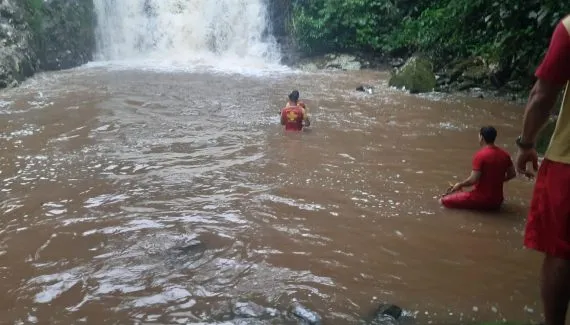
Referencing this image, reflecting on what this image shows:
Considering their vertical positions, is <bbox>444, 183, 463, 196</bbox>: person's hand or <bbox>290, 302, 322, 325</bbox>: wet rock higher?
<bbox>444, 183, 463, 196</bbox>: person's hand

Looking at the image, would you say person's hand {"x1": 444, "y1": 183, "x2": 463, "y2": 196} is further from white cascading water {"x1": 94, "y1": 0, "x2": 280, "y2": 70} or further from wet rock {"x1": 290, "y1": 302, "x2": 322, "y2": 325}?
white cascading water {"x1": 94, "y1": 0, "x2": 280, "y2": 70}

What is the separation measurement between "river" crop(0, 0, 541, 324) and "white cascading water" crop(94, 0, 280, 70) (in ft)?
33.3

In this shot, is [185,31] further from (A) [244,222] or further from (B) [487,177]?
(B) [487,177]

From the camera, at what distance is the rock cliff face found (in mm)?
14336

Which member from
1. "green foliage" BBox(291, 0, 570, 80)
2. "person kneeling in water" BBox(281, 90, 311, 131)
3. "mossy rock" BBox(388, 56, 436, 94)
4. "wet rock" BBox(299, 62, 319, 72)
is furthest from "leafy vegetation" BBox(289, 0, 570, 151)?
"person kneeling in water" BBox(281, 90, 311, 131)

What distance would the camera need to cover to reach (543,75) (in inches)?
98.1

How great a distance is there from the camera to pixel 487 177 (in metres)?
5.29

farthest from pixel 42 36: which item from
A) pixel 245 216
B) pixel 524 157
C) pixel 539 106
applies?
pixel 539 106

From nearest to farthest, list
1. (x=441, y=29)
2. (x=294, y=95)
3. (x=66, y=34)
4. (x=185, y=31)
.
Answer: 1. (x=294, y=95)
2. (x=441, y=29)
3. (x=66, y=34)
4. (x=185, y=31)

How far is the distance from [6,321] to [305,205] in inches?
114

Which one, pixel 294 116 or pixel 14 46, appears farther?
pixel 14 46

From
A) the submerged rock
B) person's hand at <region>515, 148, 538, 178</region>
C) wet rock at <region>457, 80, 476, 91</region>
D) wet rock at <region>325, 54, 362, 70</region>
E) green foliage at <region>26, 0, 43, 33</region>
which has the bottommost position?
the submerged rock

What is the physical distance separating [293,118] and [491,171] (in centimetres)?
397

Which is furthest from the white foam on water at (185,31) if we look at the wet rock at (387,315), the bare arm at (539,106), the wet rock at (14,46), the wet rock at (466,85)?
the bare arm at (539,106)
